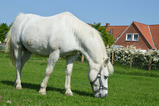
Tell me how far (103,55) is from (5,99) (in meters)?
2.71

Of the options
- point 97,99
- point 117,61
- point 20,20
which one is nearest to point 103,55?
point 97,99

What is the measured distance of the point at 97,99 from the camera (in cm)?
552

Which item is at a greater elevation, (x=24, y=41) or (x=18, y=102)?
(x=24, y=41)

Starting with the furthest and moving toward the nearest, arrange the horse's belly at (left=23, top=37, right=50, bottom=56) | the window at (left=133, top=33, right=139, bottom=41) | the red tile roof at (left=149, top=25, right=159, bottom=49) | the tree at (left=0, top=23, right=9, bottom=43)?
the tree at (left=0, top=23, right=9, bottom=43) → the window at (left=133, top=33, right=139, bottom=41) → the red tile roof at (left=149, top=25, right=159, bottom=49) → the horse's belly at (left=23, top=37, right=50, bottom=56)

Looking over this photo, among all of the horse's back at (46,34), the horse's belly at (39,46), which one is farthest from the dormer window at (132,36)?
the horse's belly at (39,46)

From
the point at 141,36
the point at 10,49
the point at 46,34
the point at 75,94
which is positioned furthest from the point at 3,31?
the point at 75,94

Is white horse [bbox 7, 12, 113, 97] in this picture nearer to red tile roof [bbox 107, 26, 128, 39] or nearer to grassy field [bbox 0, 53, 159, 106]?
grassy field [bbox 0, 53, 159, 106]

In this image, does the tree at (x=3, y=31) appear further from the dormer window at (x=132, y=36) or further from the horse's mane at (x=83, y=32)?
the horse's mane at (x=83, y=32)

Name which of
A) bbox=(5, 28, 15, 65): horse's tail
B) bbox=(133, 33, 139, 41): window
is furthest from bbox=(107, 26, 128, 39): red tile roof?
bbox=(5, 28, 15, 65): horse's tail

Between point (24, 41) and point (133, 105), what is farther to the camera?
point (24, 41)

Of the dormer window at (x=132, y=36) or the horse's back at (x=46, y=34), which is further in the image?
the dormer window at (x=132, y=36)

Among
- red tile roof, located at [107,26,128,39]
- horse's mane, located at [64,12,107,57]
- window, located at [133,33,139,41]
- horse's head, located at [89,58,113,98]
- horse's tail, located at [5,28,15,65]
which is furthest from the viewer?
red tile roof, located at [107,26,128,39]

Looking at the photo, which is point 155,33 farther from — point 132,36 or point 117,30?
point 117,30

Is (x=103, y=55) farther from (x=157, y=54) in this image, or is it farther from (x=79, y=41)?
(x=157, y=54)
